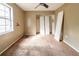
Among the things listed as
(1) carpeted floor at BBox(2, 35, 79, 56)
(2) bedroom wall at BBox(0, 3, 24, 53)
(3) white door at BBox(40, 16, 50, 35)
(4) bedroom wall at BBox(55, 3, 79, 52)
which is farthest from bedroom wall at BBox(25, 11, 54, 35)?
(1) carpeted floor at BBox(2, 35, 79, 56)

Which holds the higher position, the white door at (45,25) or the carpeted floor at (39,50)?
the white door at (45,25)

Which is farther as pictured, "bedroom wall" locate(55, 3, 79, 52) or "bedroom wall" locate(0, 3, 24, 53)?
"bedroom wall" locate(55, 3, 79, 52)

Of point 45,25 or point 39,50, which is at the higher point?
point 45,25

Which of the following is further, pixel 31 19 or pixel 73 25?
pixel 31 19

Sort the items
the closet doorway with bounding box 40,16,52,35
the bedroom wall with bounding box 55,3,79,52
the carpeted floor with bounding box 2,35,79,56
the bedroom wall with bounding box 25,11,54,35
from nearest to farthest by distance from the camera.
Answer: the carpeted floor with bounding box 2,35,79,56, the bedroom wall with bounding box 55,3,79,52, the bedroom wall with bounding box 25,11,54,35, the closet doorway with bounding box 40,16,52,35

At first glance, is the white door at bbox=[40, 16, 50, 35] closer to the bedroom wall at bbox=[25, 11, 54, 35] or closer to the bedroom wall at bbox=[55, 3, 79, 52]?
the bedroom wall at bbox=[25, 11, 54, 35]

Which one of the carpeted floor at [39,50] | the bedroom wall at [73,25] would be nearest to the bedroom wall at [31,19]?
the bedroom wall at [73,25]

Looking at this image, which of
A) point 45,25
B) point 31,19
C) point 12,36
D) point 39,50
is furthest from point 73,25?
point 31,19

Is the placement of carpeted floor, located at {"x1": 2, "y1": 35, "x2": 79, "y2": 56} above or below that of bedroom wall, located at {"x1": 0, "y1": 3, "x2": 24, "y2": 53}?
below

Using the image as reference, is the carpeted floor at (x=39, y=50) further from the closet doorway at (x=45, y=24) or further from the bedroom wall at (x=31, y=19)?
the closet doorway at (x=45, y=24)

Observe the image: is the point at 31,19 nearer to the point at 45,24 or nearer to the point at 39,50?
the point at 45,24

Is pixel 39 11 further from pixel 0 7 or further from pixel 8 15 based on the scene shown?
pixel 0 7

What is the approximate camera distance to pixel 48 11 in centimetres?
880

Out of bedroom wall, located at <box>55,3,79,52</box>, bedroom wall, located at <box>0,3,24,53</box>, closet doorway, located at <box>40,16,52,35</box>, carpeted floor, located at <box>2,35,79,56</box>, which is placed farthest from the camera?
closet doorway, located at <box>40,16,52,35</box>
